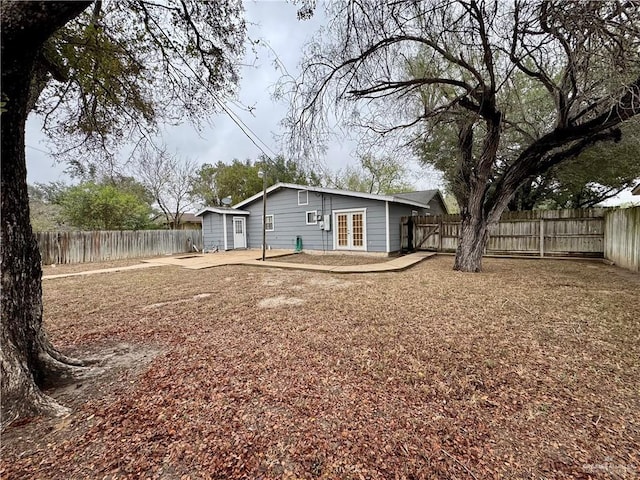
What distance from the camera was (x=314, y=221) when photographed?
1243 centimetres

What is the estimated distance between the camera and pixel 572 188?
12891 mm

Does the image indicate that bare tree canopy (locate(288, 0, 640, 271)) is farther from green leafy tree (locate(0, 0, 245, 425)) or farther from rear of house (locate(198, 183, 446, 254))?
rear of house (locate(198, 183, 446, 254))

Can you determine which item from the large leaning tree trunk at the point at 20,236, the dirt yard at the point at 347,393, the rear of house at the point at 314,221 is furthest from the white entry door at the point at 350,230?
the large leaning tree trunk at the point at 20,236

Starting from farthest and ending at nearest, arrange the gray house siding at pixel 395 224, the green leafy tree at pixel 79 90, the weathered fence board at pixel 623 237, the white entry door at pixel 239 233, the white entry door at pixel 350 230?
1. the white entry door at pixel 239 233
2. the white entry door at pixel 350 230
3. the gray house siding at pixel 395 224
4. the weathered fence board at pixel 623 237
5. the green leafy tree at pixel 79 90

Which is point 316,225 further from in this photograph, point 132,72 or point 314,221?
point 132,72

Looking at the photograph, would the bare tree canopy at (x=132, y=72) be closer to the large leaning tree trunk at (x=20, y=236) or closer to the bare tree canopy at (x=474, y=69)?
the bare tree canopy at (x=474, y=69)

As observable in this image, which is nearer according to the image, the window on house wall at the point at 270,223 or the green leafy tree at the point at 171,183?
the window on house wall at the point at 270,223

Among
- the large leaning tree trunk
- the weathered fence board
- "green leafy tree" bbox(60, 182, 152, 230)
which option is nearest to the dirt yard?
the large leaning tree trunk

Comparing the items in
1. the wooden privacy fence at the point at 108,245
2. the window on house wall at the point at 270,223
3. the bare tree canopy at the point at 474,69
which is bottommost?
the wooden privacy fence at the point at 108,245

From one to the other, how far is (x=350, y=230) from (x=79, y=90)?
9160 mm

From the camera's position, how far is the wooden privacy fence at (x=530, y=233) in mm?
9398

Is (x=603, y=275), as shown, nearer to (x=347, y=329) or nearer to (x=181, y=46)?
(x=347, y=329)

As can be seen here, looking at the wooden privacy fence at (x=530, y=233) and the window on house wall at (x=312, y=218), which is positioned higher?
the window on house wall at (x=312, y=218)

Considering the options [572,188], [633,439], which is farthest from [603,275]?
[572,188]
